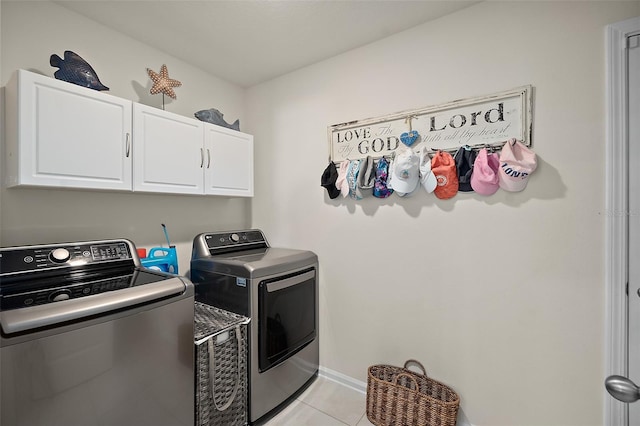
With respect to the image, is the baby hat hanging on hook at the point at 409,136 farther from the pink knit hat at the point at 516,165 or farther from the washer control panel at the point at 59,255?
the washer control panel at the point at 59,255

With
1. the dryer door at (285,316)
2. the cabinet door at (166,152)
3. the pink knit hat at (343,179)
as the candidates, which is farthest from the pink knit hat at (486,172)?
the cabinet door at (166,152)

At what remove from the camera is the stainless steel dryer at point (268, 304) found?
1681mm

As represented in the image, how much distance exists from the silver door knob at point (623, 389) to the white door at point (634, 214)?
966 mm

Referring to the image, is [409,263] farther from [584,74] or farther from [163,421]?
[163,421]

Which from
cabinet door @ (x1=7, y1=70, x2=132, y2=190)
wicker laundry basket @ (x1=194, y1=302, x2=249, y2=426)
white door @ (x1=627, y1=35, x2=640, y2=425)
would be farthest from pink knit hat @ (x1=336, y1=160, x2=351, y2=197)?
white door @ (x1=627, y1=35, x2=640, y2=425)

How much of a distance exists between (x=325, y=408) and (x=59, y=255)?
184cm

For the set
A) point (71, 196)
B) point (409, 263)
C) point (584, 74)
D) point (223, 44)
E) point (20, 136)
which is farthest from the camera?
point (223, 44)

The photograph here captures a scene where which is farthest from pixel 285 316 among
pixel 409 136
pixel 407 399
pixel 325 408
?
pixel 409 136

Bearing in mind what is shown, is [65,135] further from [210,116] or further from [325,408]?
[325,408]

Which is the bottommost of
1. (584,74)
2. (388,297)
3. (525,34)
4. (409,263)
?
(388,297)

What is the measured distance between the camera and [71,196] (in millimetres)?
1646

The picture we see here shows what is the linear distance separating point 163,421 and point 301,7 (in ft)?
7.67

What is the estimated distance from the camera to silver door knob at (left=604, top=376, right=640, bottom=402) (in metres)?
0.62

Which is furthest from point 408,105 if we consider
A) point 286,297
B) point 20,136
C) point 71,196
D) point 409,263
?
point 71,196
